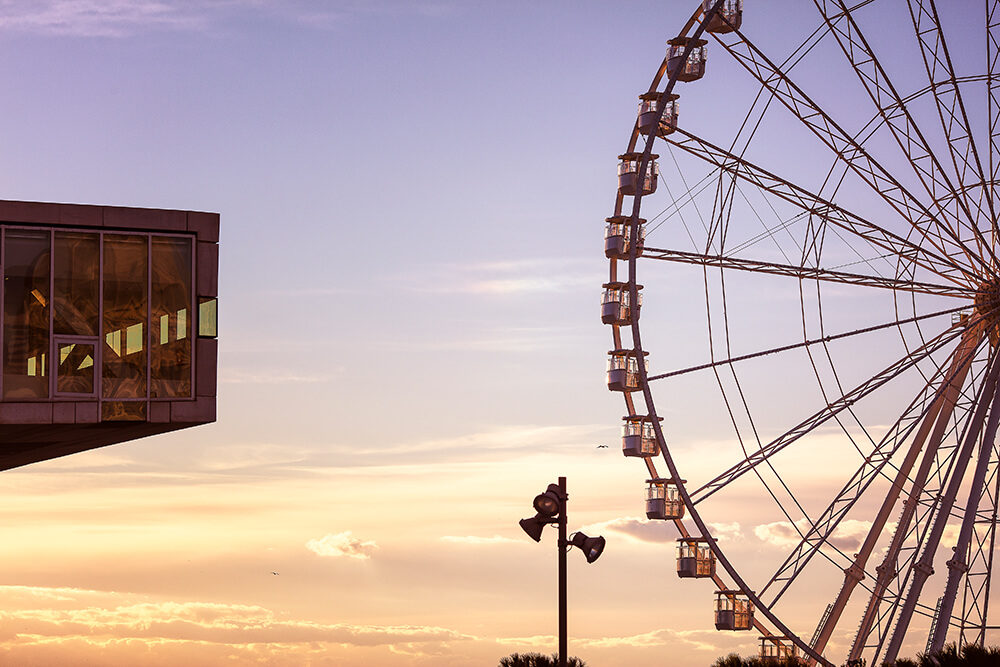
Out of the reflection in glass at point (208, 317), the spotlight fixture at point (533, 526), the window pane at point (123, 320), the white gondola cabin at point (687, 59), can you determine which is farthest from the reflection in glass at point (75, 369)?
the white gondola cabin at point (687, 59)

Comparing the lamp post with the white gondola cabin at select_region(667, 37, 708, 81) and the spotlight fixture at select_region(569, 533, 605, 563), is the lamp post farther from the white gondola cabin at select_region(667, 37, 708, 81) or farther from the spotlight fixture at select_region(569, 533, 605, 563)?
the white gondola cabin at select_region(667, 37, 708, 81)

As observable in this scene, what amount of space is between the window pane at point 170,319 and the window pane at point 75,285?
1.35 metres

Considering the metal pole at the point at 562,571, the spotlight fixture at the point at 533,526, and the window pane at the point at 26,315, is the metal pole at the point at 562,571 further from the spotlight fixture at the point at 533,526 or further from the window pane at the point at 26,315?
the window pane at the point at 26,315

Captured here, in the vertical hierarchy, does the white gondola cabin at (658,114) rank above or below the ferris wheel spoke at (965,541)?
above

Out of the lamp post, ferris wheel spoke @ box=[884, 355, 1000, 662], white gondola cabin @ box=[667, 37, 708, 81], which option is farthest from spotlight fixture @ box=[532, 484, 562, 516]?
white gondola cabin @ box=[667, 37, 708, 81]

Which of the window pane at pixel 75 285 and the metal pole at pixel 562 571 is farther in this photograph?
the window pane at pixel 75 285

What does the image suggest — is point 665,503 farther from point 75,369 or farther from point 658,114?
point 75,369

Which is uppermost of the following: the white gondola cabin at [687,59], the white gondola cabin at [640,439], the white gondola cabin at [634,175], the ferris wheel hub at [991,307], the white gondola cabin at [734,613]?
the white gondola cabin at [687,59]

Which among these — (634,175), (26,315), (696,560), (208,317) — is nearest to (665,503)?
(696,560)

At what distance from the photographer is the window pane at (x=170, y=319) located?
1578 inches

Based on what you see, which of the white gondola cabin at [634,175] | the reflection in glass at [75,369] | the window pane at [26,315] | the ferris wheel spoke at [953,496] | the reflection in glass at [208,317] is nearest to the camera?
the window pane at [26,315]

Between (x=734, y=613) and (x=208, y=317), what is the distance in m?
14.9

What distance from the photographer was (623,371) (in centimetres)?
4638

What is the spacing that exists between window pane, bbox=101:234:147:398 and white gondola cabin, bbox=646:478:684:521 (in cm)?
1330
